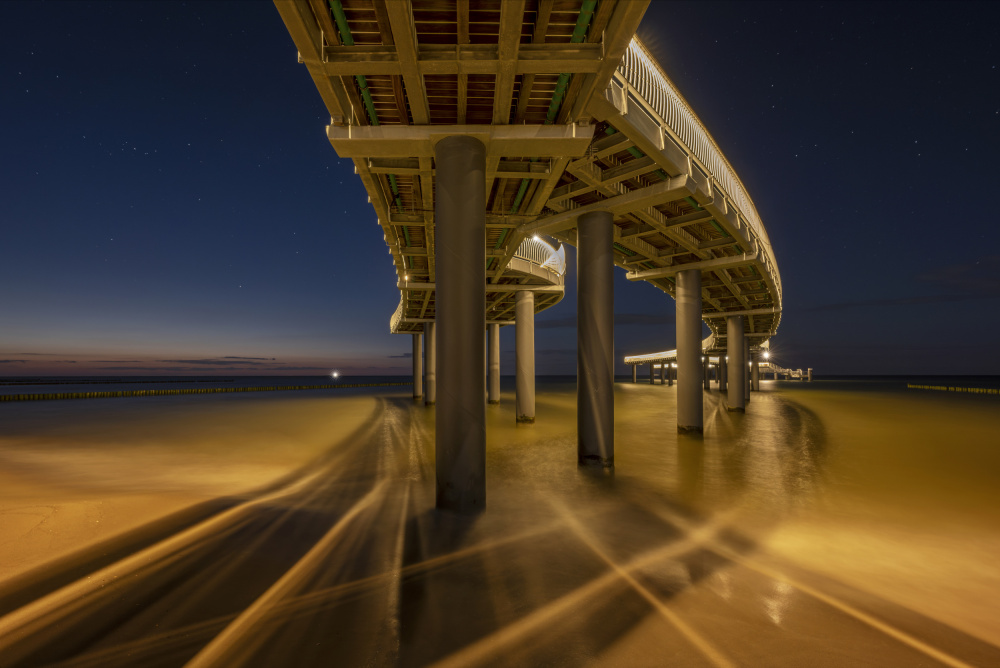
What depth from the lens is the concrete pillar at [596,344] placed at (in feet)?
37.9

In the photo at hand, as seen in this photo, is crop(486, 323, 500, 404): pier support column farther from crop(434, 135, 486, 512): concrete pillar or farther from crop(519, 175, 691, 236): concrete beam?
crop(434, 135, 486, 512): concrete pillar

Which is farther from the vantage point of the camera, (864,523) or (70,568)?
(864,523)

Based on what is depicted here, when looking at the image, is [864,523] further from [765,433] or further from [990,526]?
[765,433]

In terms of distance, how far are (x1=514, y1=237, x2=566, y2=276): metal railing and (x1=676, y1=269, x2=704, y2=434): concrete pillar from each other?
648 centimetres

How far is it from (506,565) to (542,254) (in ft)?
56.2

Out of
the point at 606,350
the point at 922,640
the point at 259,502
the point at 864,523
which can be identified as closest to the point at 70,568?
the point at 259,502

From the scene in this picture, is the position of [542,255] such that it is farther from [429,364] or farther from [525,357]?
[429,364]

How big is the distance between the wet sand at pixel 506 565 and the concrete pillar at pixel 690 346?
17.9ft

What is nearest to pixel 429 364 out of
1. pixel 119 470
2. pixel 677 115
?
pixel 119 470

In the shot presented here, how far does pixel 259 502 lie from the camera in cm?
854

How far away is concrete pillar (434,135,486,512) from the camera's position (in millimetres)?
7512

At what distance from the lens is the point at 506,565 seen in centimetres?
566

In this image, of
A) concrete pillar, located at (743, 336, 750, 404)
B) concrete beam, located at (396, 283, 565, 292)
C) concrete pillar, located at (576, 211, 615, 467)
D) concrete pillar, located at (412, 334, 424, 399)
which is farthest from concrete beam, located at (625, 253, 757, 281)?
concrete pillar, located at (412, 334, 424, 399)

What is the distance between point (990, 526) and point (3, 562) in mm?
15261
